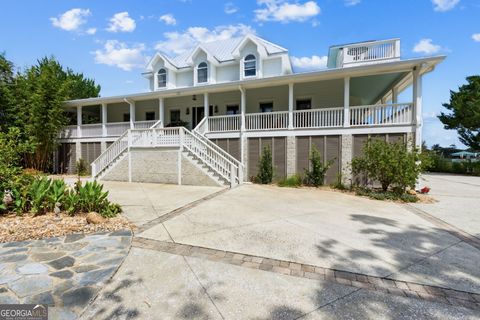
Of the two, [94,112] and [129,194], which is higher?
[94,112]

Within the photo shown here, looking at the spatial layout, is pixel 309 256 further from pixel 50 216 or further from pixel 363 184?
pixel 363 184

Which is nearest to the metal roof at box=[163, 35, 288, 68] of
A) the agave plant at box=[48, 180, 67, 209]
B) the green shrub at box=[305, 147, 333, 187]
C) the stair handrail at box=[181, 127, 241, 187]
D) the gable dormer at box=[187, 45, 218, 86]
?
the gable dormer at box=[187, 45, 218, 86]

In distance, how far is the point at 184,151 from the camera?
36.6 feet

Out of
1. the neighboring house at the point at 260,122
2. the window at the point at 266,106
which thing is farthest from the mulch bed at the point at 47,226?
the window at the point at 266,106

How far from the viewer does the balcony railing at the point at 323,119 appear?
1016cm

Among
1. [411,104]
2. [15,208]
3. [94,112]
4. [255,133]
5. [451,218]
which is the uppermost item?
[94,112]

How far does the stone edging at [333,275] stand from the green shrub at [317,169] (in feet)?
25.7

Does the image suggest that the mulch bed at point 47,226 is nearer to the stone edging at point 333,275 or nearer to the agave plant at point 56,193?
the agave plant at point 56,193

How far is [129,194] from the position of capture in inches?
344

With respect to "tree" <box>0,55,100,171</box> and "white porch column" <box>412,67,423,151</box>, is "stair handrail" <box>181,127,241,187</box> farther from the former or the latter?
"tree" <box>0,55,100,171</box>

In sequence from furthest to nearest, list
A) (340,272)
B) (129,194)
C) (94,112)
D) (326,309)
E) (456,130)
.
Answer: (456,130)
(94,112)
(129,194)
(340,272)
(326,309)

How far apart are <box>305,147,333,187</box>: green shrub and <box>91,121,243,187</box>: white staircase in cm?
326

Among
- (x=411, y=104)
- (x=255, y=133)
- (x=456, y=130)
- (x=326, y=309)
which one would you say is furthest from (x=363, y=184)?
(x=456, y=130)

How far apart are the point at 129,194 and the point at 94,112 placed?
50.4ft
